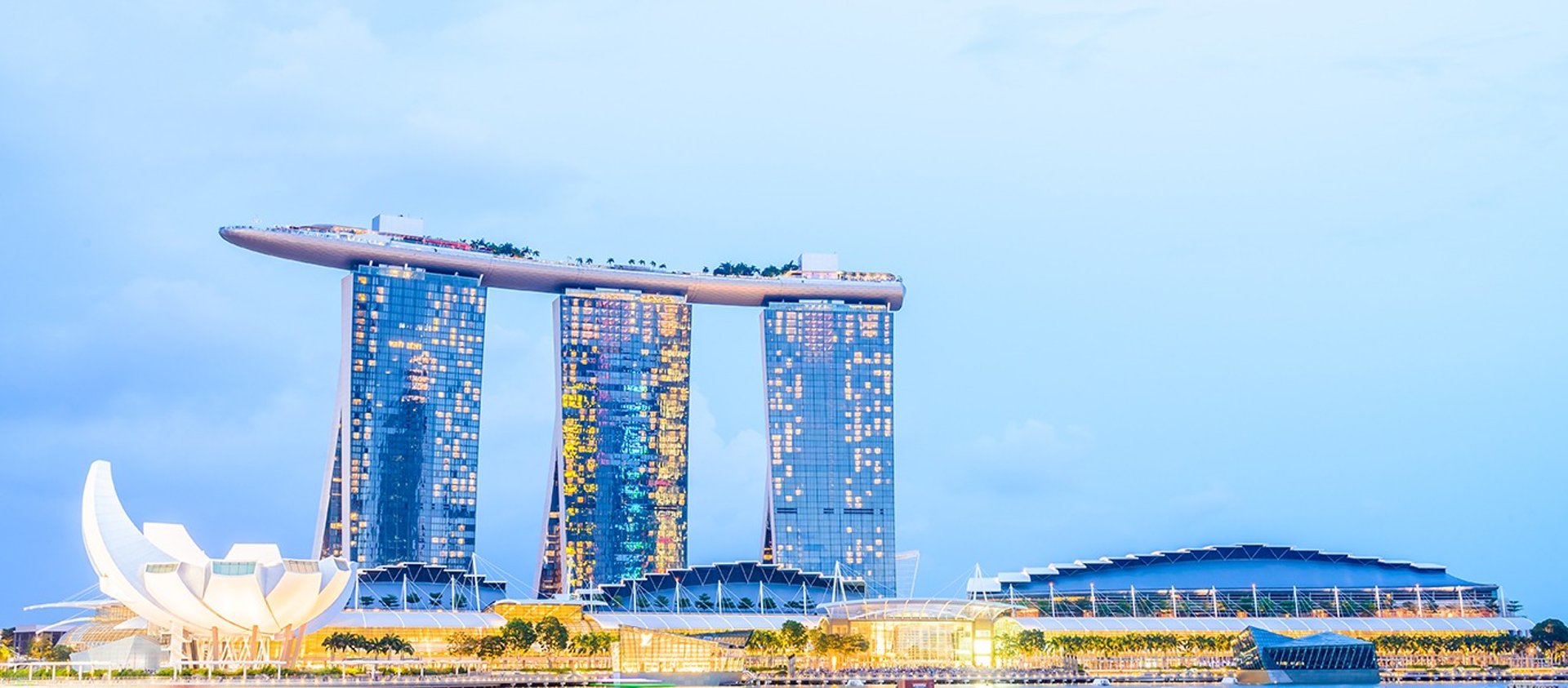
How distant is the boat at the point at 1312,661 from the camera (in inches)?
6265

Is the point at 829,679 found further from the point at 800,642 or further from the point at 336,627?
the point at 336,627

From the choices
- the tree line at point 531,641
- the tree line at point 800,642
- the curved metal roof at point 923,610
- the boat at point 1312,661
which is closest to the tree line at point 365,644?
the tree line at point 531,641

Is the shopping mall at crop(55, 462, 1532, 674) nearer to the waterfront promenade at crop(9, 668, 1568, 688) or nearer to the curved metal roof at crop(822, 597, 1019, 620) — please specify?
the curved metal roof at crop(822, 597, 1019, 620)

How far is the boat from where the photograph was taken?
159125 mm

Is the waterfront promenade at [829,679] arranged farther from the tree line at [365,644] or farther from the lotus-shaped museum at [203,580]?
the tree line at [365,644]

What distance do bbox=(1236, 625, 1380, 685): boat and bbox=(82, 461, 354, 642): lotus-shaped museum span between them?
82.9 metres

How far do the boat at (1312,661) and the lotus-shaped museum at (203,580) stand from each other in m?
82.9

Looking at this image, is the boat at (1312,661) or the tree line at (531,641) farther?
the tree line at (531,641)

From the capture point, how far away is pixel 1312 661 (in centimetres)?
15950

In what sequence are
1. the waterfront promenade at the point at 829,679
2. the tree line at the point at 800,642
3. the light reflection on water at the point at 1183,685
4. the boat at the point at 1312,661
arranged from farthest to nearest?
the tree line at the point at 800,642 → the boat at the point at 1312,661 → the light reflection on water at the point at 1183,685 → the waterfront promenade at the point at 829,679

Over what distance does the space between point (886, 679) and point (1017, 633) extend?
101 feet

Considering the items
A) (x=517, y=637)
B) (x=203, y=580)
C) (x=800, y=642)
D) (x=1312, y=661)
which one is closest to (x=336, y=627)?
(x=517, y=637)

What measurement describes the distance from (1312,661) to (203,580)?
96.5 metres

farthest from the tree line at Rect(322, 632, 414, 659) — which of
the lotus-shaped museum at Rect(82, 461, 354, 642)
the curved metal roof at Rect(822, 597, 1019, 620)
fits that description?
the curved metal roof at Rect(822, 597, 1019, 620)
